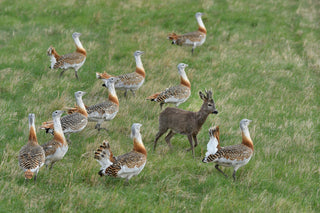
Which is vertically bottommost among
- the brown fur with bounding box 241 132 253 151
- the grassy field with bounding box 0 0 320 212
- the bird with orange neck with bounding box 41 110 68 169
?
the grassy field with bounding box 0 0 320 212

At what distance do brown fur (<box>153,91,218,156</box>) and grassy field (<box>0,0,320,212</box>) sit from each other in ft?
1.45

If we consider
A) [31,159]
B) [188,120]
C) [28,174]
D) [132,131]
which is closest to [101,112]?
[188,120]

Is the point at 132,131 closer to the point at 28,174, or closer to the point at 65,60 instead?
the point at 28,174

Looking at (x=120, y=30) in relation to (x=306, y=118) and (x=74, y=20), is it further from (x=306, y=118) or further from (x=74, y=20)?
(x=306, y=118)

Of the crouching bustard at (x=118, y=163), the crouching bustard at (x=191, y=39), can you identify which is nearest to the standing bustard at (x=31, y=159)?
the crouching bustard at (x=118, y=163)

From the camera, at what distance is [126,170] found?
6.84 meters

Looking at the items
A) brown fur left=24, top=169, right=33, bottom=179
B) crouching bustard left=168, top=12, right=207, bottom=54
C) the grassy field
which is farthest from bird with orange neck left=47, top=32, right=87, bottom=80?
brown fur left=24, top=169, right=33, bottom=179

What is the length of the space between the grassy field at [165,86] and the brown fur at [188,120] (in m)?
0.44

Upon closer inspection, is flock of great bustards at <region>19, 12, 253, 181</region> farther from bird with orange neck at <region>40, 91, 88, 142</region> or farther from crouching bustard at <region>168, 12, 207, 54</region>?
crouching bustard at <region>168, 12, 207, 54</region>

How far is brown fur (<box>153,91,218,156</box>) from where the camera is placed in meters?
8.75

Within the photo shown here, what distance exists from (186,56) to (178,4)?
6.08 meters

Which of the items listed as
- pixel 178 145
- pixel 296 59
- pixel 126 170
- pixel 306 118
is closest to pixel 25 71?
pixel 178 145

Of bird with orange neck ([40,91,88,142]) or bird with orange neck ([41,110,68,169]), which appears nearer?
bird with orange neck ([41,110,68,169])

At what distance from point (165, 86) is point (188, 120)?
13.7 ft
